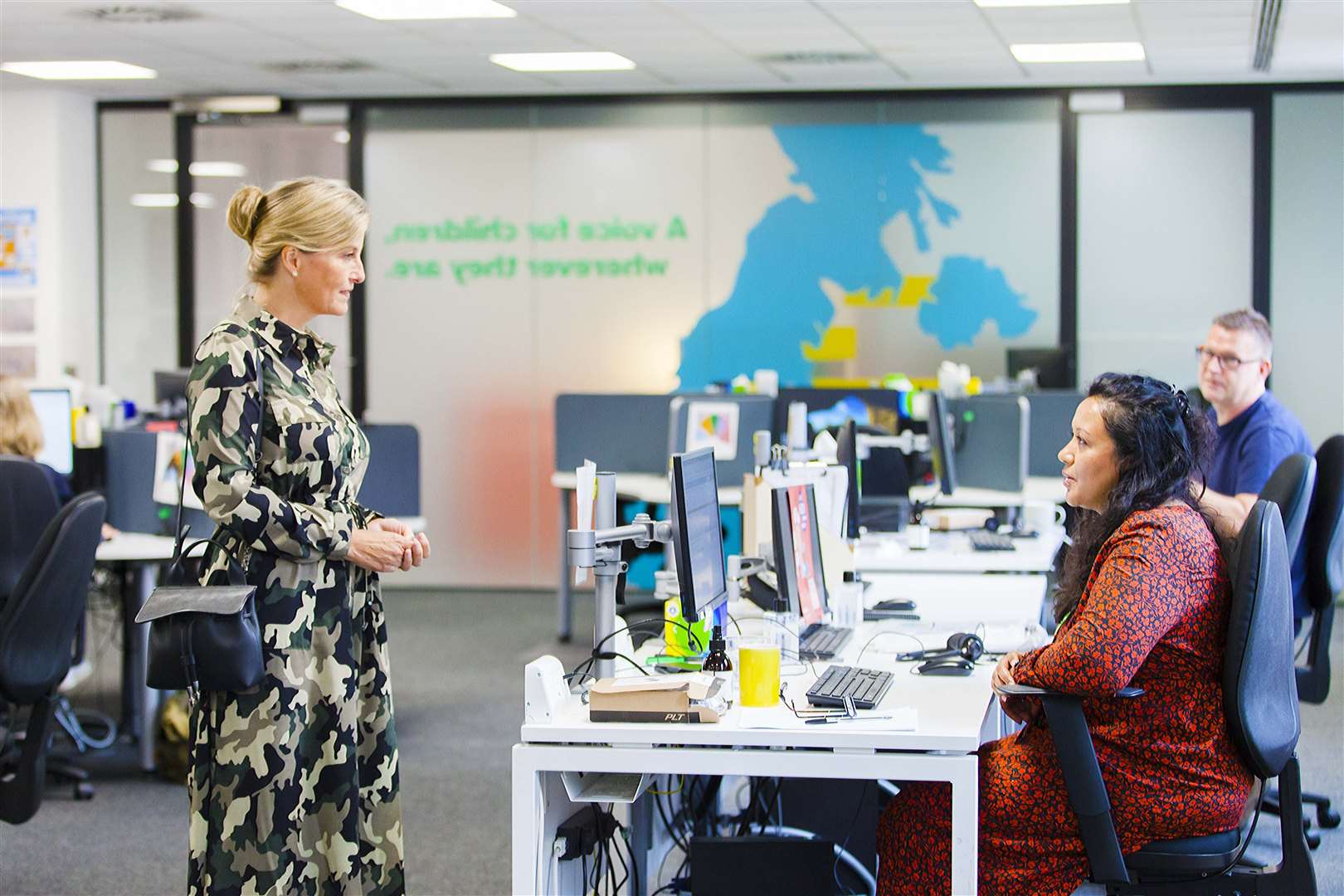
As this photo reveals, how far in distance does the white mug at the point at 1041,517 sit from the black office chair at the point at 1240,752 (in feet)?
8.05

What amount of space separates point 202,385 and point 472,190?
6031mm

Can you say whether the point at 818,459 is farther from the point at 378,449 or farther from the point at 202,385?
the point at 378,449

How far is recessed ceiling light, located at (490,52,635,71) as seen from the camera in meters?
7.05

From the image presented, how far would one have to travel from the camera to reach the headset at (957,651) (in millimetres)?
2871

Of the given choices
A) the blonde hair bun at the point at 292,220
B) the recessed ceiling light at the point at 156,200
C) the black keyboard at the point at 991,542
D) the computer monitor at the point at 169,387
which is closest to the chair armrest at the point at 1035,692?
the blonde hair bun at the point at 292,220

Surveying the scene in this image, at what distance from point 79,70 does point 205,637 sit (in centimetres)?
623

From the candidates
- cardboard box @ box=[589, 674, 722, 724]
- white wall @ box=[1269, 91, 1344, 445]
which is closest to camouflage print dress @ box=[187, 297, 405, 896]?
cardboard box @ box=[589, 674, 722, 724]

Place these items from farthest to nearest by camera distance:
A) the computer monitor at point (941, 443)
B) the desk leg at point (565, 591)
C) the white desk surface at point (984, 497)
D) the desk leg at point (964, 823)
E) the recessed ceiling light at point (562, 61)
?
the recessed ceiling light at point (562, 61)
the desk leg at point (565, 591)
the white desk surface at point (984, 497)
the computer monitor at point (941, 443)
the desk leg at point (964, 823)

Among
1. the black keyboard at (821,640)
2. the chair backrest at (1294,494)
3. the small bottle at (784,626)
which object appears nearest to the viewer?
the black keyboard at (821,640)

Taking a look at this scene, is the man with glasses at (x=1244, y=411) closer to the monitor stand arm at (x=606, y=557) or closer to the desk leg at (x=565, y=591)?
the monitor stand arm at (x=606, y=557)

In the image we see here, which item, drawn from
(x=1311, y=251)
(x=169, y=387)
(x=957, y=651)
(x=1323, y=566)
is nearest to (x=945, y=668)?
(x=957, y=651)

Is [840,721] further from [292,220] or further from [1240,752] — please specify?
[292,220]

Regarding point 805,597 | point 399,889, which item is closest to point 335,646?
point 399,889

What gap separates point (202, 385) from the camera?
235cm
